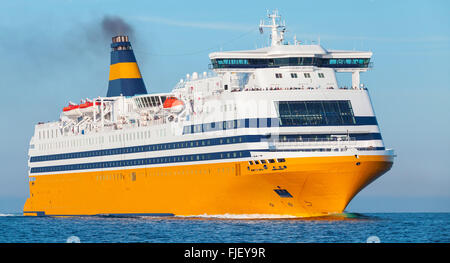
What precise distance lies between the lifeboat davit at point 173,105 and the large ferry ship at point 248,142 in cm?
9

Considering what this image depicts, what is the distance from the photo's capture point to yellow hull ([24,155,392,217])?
170ft

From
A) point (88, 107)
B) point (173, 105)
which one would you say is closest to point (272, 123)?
point (173, 105)

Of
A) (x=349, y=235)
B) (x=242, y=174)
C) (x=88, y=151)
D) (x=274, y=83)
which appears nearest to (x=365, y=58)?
(x=274, y=83)

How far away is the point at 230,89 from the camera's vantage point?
2279 inches

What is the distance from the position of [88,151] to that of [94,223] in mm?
11629

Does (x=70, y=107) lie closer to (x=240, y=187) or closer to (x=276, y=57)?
(x=276, y=57)

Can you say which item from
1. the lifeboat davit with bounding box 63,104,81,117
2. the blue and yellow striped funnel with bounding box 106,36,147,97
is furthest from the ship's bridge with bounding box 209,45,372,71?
the lifeboat davit with bounding box 63,104,81,117

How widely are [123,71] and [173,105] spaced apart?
15.6 m

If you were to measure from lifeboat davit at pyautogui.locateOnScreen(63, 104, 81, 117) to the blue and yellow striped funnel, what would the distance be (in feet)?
10.6

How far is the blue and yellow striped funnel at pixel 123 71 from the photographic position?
74.8 meters

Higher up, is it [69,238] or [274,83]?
[274,83]

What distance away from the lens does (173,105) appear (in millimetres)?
61188

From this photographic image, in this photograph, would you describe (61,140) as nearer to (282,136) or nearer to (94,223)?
(94,223)
